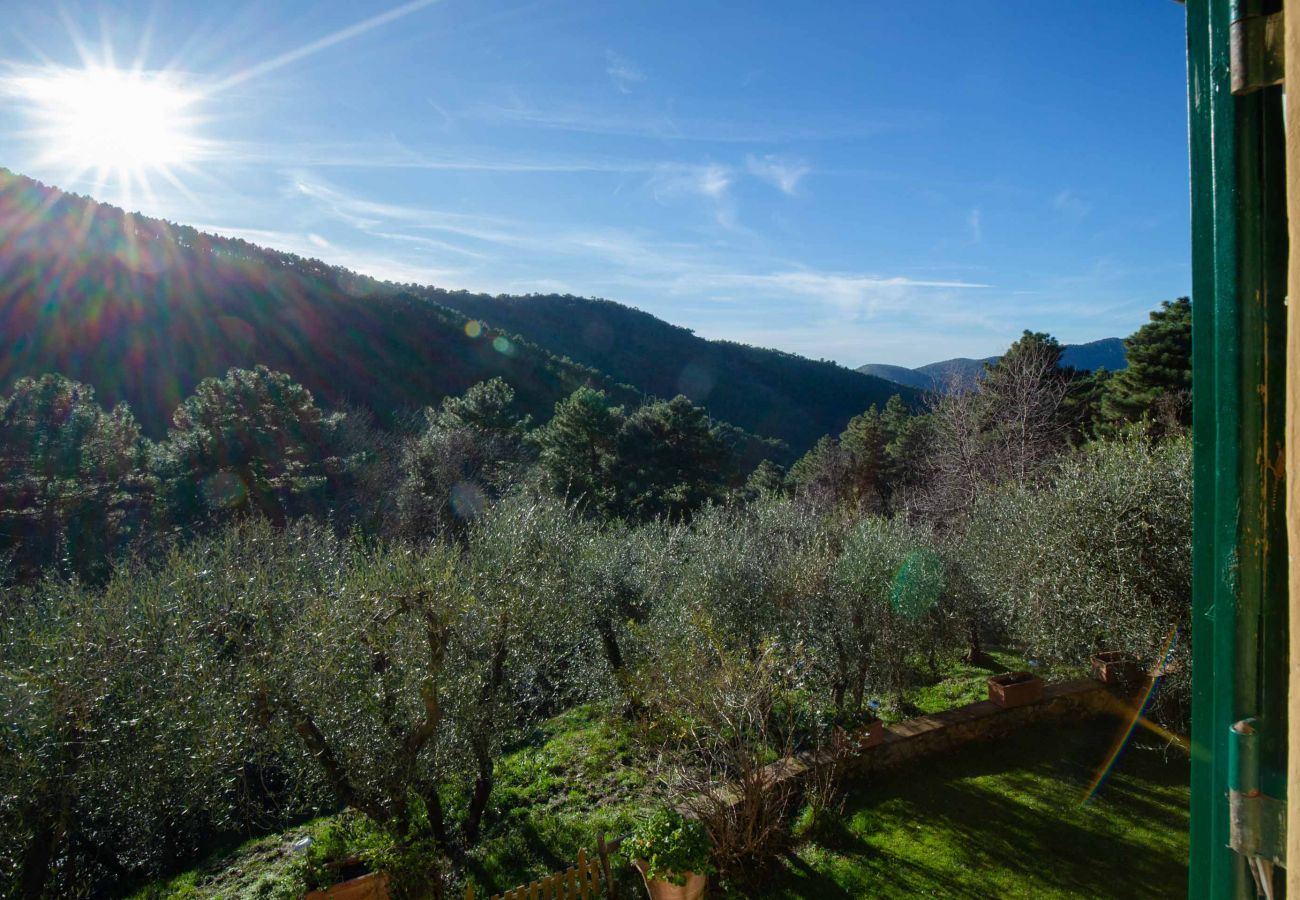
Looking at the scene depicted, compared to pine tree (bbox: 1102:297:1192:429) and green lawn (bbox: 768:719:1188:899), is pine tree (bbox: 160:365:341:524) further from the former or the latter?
pine tree (bbox: 1102:297:1192:429)

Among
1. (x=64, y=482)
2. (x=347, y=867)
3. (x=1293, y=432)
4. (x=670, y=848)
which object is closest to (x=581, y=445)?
(x=64, y=482)

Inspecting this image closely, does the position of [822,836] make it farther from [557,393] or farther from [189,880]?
[557,393]

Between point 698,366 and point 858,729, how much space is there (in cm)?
5962

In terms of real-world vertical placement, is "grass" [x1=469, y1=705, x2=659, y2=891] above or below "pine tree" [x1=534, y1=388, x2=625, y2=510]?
below

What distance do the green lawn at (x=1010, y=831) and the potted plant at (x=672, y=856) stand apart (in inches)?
43.9

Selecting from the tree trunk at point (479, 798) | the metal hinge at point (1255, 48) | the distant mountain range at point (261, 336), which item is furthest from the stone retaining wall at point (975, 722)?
the distant mountain range at point (261, 336)

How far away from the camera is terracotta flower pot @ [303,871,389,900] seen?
5.73 meters

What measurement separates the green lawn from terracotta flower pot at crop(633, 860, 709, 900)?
102cm

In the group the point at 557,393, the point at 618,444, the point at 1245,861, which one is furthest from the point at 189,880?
the point at 557,393

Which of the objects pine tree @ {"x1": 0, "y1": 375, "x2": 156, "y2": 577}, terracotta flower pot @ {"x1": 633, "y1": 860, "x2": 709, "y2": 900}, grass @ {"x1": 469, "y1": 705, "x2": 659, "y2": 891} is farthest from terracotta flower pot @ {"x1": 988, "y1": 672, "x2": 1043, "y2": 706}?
pine tree @ {"x1": 0, "y1": 375, "x2": 156, "y2": 577}

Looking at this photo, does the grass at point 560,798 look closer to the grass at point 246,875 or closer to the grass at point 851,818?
the grass at point 851,818

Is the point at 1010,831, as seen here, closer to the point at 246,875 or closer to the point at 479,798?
the point at 479,798

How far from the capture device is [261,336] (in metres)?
39.0

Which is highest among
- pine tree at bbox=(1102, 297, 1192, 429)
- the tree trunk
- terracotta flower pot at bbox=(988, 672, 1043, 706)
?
pine tree at bbox=(1102, 297, 1192, 429)
